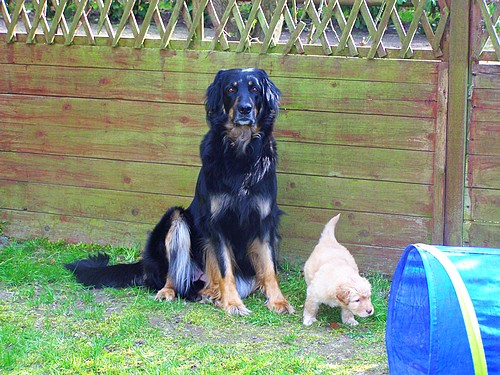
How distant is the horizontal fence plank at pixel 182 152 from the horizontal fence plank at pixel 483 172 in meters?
0.26

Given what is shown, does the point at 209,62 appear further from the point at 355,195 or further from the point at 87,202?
the point at 87,202

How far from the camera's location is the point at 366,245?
4.87 metres

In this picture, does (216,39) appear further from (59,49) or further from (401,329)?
(401,329)

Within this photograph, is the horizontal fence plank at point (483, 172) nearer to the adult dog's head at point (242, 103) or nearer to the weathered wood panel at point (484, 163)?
the weathered wood panel at point (484, 163)

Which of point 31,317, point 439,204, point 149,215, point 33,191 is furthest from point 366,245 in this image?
point 33,191

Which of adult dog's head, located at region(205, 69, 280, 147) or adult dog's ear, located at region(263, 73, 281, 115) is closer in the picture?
adult dog's head, located at region(205, 69, 280, 147)

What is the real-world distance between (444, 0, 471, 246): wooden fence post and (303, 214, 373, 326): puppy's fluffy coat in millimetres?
793

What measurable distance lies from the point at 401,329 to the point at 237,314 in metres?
1.46

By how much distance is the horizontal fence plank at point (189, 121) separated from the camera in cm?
468

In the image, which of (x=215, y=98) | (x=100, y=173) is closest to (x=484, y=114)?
(x=215, y=98)

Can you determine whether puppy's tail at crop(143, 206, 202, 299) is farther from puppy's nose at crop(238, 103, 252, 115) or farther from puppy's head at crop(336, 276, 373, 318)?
puppy's head at crop(336, 276, 373, 318)

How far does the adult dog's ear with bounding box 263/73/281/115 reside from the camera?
14.5 ft

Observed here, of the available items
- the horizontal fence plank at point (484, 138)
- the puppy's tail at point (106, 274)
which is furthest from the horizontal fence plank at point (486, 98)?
the puppy's tail at point (106, 274)

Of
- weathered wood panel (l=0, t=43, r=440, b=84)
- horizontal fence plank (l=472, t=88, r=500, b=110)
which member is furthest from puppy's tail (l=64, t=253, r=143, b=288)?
horizontal fence plank (l=472, t=88, r=500, b=110)
